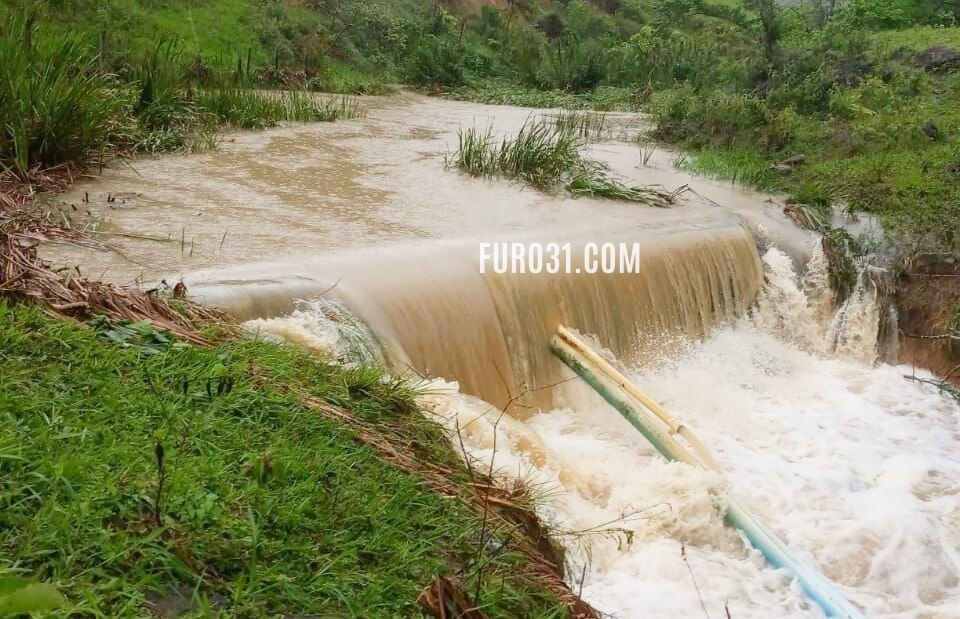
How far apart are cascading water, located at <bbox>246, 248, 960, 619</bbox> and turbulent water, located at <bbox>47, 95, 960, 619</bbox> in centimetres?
2

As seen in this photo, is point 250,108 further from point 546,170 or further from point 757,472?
point 757,472

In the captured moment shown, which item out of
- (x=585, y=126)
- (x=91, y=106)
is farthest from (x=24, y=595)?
(x=585, y=126)

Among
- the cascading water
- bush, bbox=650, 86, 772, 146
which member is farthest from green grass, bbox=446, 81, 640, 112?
the cascading water

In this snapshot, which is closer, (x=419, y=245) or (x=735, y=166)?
(x=419, y=245)

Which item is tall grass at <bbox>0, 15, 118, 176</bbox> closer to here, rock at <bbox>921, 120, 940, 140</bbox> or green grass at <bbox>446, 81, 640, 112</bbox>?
rock at <bbox>921, 120, 940, 140</bbox>

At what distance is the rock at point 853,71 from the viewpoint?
49.2 feet

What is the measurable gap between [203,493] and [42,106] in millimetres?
5493

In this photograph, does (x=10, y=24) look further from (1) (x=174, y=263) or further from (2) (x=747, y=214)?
(2) (x=747, y=214)

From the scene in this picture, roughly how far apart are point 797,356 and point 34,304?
681cm

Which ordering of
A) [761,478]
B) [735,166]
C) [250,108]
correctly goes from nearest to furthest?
[761,478] → [250,108] → [735,166]

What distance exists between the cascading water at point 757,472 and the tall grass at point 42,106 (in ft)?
11.5

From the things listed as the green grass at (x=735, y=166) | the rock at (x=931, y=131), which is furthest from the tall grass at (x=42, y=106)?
the rock at (x=931, y=131)

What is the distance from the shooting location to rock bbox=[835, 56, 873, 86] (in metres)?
15.0

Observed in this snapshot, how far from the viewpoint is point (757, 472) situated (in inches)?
222
